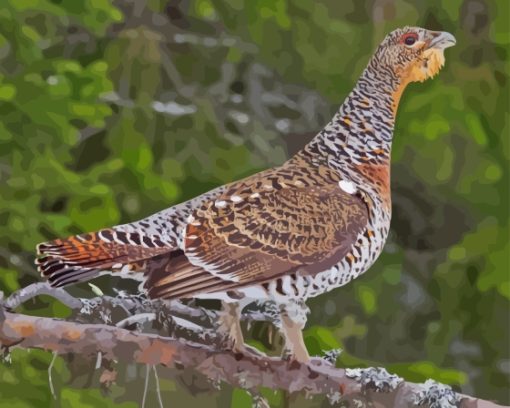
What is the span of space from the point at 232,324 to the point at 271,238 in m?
0.17

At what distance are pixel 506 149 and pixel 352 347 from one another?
0.57 m

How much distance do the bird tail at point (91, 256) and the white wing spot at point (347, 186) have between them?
35cm

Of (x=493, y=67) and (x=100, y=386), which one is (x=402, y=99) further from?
(x=100, y=386)

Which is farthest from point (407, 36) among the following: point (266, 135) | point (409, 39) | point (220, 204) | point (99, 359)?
point (99, 359)

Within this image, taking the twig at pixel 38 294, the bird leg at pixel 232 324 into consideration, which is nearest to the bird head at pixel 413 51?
the bird leg at pixel 232 324

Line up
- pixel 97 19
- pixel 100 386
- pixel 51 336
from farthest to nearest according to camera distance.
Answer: pixel 97 19
pixel 100 386
pixel 51 336

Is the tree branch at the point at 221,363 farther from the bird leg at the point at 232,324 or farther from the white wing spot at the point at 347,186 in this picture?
the white wing spot at the point at 347,186

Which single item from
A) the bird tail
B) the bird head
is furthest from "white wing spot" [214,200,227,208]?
the bird head

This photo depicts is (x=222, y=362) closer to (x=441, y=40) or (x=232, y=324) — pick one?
(x=232, y=324)

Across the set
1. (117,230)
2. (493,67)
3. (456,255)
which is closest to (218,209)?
(117,230)

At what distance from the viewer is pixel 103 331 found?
157 cm

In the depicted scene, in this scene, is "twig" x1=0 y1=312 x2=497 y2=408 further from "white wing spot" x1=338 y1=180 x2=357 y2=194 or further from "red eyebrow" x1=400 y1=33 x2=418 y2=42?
"red eyebrow" x1=400 y1=33 x2=418 y2=42

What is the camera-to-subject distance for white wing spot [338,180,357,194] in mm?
1804

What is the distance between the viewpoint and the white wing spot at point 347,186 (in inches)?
71.0
